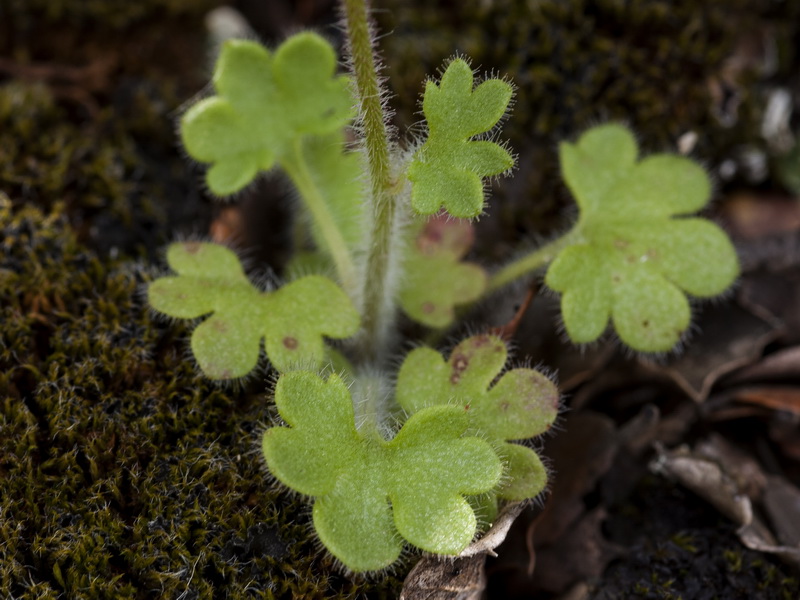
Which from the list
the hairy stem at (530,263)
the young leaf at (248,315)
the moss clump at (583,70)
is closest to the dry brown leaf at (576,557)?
the hairy stem at (530,263)

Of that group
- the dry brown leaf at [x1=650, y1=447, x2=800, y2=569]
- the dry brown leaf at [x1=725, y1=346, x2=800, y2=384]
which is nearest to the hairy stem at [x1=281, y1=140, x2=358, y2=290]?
the dry brown leaf at [x1=650, y1=447, x2=800, y2=569]

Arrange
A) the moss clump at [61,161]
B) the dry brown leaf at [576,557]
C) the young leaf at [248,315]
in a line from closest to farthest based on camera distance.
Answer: the young leaf at [248,315], the dry brown leaf at [576,557], the moss clump at [61,161]

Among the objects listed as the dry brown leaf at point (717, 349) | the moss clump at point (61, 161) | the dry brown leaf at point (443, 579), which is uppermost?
the moss clump at point (61, 161)

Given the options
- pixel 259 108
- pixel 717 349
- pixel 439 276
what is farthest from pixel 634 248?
pixel 259 108

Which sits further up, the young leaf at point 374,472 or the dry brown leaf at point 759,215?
the young leaf at point 374,472

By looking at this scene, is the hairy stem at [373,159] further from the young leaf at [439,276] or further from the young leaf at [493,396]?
the young leaf at [493,396]

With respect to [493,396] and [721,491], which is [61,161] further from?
[721,491]

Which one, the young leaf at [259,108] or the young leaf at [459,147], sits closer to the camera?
the young leaf at [459,147]

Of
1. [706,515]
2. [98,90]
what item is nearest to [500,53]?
[98,90]

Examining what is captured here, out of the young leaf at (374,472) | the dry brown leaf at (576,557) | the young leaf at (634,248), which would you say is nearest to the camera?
the young leaf at (374,472)
